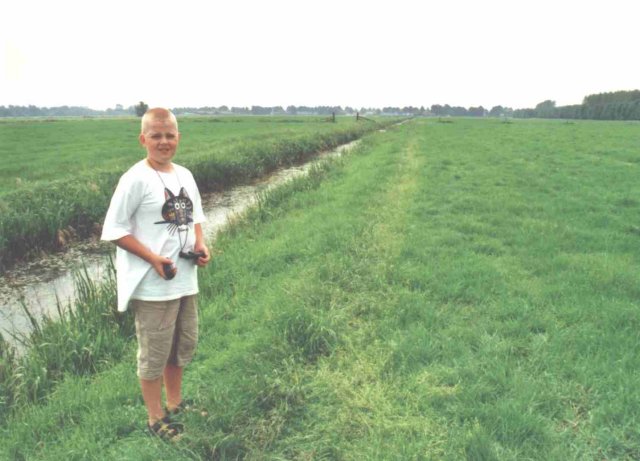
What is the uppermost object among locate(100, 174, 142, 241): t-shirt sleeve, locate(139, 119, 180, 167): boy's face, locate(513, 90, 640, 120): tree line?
locate(513, 90, 640, 120): tree line

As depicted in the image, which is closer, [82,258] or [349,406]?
[349,406]

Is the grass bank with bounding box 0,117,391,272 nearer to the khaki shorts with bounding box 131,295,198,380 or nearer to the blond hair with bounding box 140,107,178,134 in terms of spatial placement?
the khaki shorts with bounding box 131,295,198,380

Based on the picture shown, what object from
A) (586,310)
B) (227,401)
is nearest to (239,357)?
(227,401)

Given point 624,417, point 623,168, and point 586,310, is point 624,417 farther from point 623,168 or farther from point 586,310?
point 623,168

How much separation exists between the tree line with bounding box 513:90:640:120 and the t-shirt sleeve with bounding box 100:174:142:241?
139m

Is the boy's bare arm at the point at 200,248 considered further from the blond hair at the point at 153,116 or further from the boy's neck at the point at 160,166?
the blond hair at the point at 153,116

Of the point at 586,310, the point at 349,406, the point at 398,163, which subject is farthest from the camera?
the point at 398,163

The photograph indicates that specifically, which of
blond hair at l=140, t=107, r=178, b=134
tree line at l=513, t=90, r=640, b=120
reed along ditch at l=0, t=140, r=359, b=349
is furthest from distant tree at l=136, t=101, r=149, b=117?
tree line at l=513, t=90, r=640, b=120

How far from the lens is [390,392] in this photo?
3727mm

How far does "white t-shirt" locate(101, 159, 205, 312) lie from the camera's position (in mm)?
2730

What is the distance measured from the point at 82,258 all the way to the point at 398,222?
24.2ft

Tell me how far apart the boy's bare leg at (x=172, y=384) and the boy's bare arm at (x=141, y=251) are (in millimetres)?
1039

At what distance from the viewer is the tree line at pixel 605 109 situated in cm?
11119

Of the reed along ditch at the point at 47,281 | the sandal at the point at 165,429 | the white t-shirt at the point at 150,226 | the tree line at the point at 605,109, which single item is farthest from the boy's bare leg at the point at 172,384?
the tree line at the point at 605,109
